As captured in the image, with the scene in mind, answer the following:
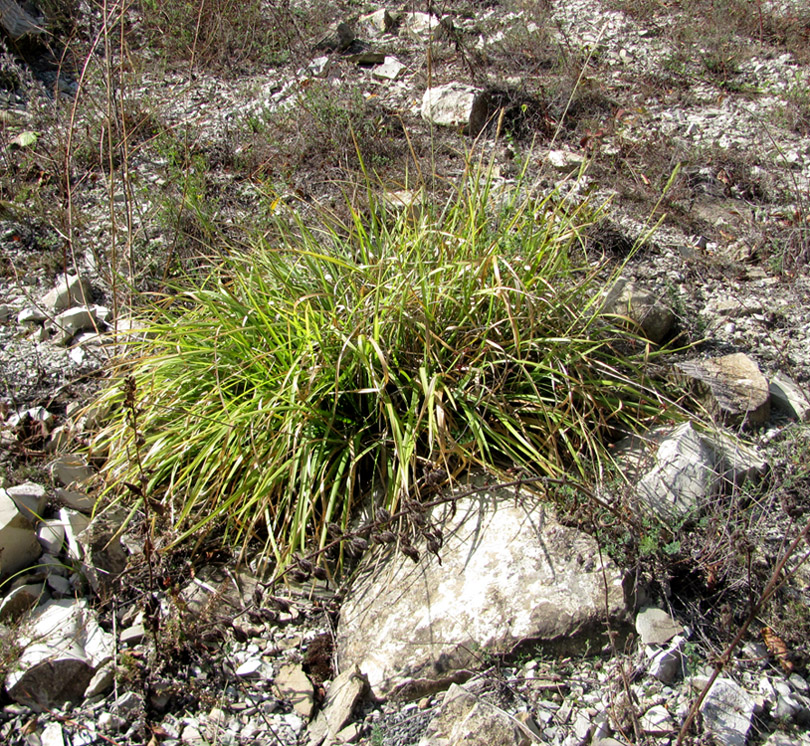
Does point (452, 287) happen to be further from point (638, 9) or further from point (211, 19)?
point (638, 9)

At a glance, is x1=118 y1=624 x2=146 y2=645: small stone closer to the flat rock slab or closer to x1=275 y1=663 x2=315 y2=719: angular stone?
x1=275 y1=663 x2=315 y2=719: angular stone

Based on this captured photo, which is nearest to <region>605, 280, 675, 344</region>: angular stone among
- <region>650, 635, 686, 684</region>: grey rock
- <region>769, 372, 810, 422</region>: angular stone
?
<region>769, 372, 810, 422</region>: angular stone

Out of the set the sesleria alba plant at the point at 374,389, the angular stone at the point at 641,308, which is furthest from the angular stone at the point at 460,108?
the angular stone at the point at 641,308

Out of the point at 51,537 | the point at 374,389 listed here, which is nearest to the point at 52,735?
the point at 51,537

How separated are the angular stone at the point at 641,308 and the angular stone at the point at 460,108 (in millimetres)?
2065

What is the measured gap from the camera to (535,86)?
17.8ft

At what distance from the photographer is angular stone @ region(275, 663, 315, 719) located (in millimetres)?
2211

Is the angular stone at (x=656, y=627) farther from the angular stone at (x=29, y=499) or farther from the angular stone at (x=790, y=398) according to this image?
the angular stone at (x=29, y=499)

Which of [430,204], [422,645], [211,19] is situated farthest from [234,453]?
[211,19]

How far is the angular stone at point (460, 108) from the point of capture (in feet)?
16.4

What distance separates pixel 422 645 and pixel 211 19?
5857 mm

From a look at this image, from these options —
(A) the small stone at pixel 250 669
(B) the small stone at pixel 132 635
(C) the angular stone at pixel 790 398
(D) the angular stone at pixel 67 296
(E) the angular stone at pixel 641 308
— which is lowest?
(A) the small stone at pixel 250 669

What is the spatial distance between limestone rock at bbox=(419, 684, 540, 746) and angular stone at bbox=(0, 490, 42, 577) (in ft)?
5.45

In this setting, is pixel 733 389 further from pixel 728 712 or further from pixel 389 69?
pixel 389 69
